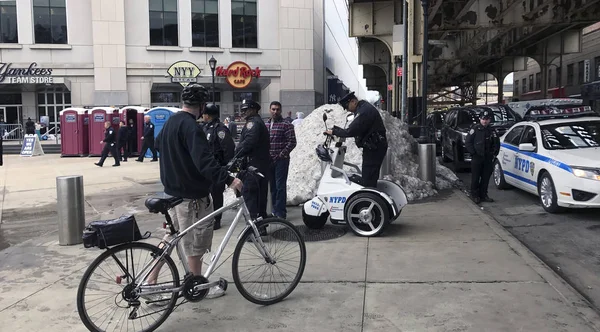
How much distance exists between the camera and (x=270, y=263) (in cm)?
470

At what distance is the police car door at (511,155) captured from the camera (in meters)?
10.2

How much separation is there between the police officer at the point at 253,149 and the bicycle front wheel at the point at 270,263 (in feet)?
6.65

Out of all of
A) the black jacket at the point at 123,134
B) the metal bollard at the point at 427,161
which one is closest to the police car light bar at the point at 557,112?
the metal bollard at the point at 427,161

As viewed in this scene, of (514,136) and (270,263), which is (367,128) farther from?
(514,136)

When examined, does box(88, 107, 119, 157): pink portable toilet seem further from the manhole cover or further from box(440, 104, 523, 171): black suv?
the manhole cover

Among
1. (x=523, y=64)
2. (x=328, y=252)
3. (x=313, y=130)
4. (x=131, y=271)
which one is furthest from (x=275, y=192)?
(x=523, y=64)

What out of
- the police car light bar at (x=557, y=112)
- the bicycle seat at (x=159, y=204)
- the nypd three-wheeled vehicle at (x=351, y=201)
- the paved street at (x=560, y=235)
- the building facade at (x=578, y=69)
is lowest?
the paved street at (x=560, y=235)

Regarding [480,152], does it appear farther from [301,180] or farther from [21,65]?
[21,65]

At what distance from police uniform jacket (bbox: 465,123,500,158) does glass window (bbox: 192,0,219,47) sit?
30095mm

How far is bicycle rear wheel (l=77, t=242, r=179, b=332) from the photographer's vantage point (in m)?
3.85

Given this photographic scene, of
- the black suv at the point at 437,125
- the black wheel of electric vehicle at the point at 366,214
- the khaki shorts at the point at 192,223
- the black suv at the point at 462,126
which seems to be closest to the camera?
the khaki shorts at the point at 192,223

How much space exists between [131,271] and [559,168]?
22.5ft

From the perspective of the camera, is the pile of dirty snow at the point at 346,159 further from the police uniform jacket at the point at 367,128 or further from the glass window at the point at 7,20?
the glass window at the point at 7,20

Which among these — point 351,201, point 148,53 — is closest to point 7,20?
point 148,53
